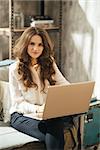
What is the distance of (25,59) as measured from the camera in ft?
8.69

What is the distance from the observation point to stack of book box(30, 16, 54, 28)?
3498mm

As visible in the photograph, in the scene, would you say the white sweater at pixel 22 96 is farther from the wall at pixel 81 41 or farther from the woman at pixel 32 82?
the wall at pixel 81 41

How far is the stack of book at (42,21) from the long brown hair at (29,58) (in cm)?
82

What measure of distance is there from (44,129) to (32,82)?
1.31 feet

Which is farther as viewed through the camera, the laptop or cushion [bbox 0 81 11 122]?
cushion [bbox 0 81 11 122]

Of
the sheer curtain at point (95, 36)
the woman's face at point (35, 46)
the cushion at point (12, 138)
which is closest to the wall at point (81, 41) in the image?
the sheer curtain at point (95, 36)

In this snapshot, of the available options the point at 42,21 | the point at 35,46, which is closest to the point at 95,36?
the point at 42,21

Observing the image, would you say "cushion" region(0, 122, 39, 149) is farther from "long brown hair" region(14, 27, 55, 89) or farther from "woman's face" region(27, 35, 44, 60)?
"woman's face" region(27, 35, 44, 60)

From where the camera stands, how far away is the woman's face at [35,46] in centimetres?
264

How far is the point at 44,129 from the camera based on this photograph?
8.02 feet

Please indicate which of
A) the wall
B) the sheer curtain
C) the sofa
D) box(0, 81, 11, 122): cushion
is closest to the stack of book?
the wall

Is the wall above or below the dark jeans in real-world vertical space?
above

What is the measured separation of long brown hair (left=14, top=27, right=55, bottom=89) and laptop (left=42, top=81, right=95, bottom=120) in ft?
1.36

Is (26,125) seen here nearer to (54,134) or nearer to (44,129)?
(44,129)
